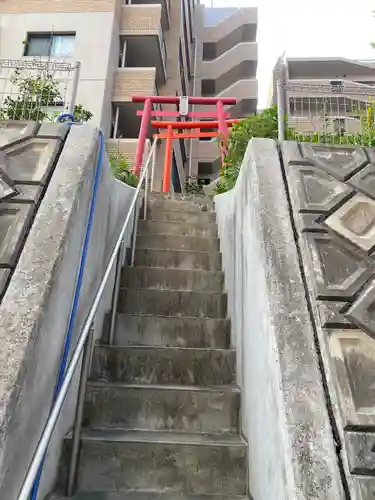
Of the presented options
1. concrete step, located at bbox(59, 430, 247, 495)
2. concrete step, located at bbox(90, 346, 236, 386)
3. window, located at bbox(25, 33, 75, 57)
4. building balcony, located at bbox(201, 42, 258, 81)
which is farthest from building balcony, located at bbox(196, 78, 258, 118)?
concrete step, located at bbox(59, 430, 247, 495)

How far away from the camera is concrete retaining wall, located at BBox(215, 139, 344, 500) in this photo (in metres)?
1.36

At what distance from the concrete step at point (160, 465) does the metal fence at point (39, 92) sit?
246 cm

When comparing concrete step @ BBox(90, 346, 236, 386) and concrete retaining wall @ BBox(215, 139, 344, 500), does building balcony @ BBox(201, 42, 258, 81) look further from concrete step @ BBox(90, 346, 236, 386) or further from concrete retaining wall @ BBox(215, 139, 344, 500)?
concrete step @ BBox(90, 346, 236, 386)

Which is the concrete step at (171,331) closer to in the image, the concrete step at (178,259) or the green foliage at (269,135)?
the concrete step at (178,259)

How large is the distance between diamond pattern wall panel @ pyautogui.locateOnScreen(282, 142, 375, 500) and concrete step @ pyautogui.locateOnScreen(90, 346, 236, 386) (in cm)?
94

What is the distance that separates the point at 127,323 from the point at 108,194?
1.00 metres

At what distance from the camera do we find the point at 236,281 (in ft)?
9.28

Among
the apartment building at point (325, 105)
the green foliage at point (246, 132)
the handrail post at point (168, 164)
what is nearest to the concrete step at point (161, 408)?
the apartment building at point (325, 105)

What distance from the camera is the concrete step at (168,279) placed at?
3443mm

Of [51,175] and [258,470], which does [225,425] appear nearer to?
[258,470]

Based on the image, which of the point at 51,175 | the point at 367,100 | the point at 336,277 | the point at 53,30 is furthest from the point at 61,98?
the point at 53,30

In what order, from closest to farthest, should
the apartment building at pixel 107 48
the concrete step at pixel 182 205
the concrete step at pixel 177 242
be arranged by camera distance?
1. the concrete step at pixel 177 242
2. the concrete step at pixel 182 205
3. the apartment building at pixel 107 48

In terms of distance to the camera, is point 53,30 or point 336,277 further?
point 53,30

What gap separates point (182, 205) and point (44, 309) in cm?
399
